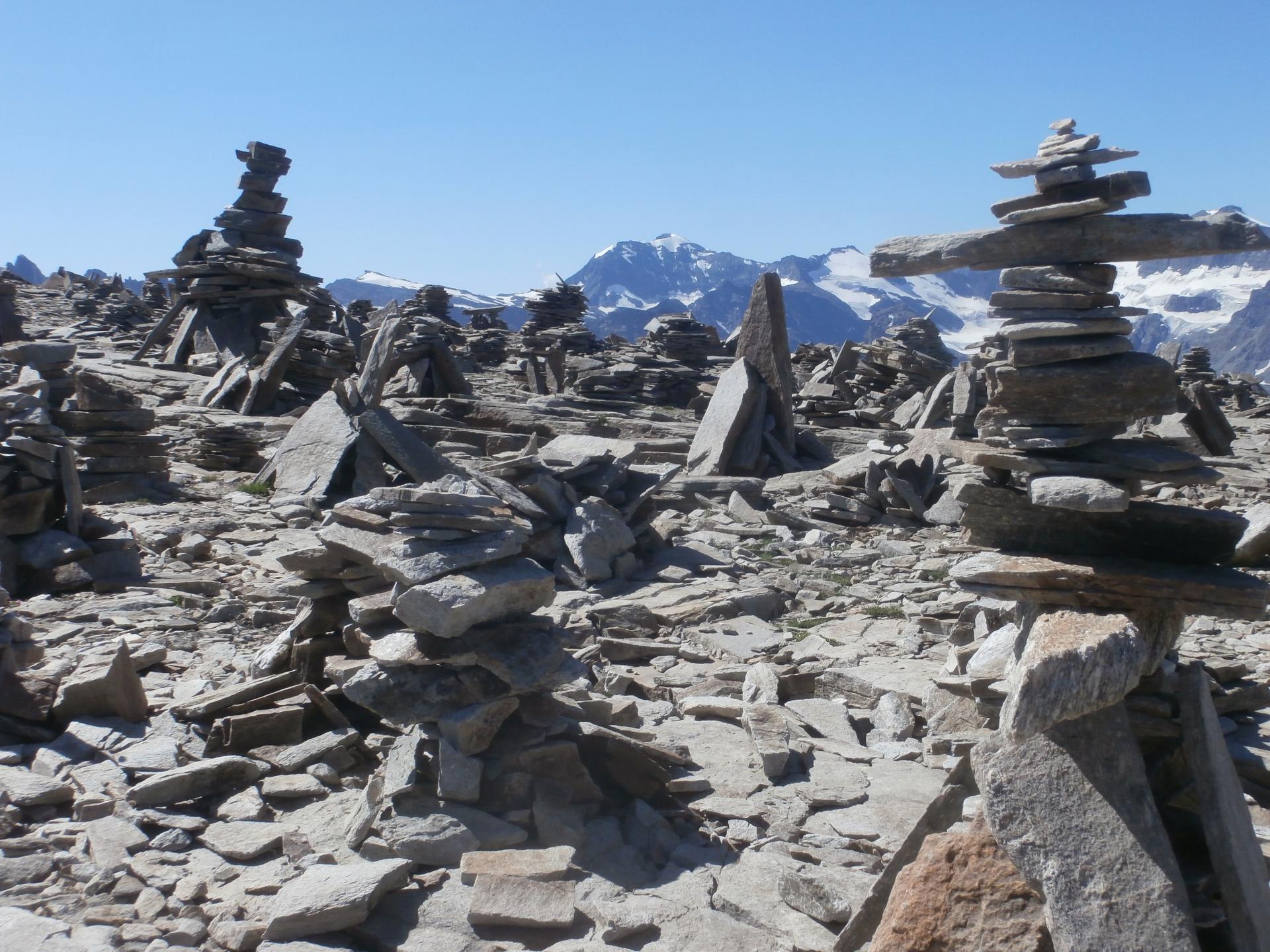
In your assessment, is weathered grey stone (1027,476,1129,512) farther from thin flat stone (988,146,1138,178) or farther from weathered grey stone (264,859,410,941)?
weathered grey stone (264,859,410,941)

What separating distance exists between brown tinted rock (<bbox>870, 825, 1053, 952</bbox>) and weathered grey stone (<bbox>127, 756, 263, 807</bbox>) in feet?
9.04

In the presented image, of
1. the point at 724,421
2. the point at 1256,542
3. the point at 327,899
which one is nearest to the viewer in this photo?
the point at 327,899

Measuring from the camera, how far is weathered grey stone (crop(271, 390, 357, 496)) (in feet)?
32.0

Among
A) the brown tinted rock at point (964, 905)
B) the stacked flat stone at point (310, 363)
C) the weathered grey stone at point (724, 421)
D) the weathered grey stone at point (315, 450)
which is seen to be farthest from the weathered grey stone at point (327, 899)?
the stacked flat stone at point (310, 363)

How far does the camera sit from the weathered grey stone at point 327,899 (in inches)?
128

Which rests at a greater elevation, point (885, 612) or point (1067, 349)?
point (1067, 349)

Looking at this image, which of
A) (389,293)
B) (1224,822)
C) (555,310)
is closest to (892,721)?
(1224,822)

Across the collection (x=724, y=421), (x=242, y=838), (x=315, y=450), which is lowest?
(x=242, y=838)

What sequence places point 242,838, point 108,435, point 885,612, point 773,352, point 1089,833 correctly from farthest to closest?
point 773,352 < point 108,435 < point 885,612 < point 242,838 < point 1089,833

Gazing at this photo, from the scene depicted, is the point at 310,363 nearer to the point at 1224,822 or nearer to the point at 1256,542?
the point at 1256,542

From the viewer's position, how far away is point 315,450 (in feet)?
33.0

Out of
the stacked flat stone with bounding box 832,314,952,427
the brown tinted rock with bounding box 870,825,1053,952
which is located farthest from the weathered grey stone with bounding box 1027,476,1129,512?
the stacked flat stone with bounding box 832,314,952,427

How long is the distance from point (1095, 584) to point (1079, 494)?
1.06 feet

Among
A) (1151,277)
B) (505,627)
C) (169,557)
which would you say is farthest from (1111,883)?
(1151,277)
